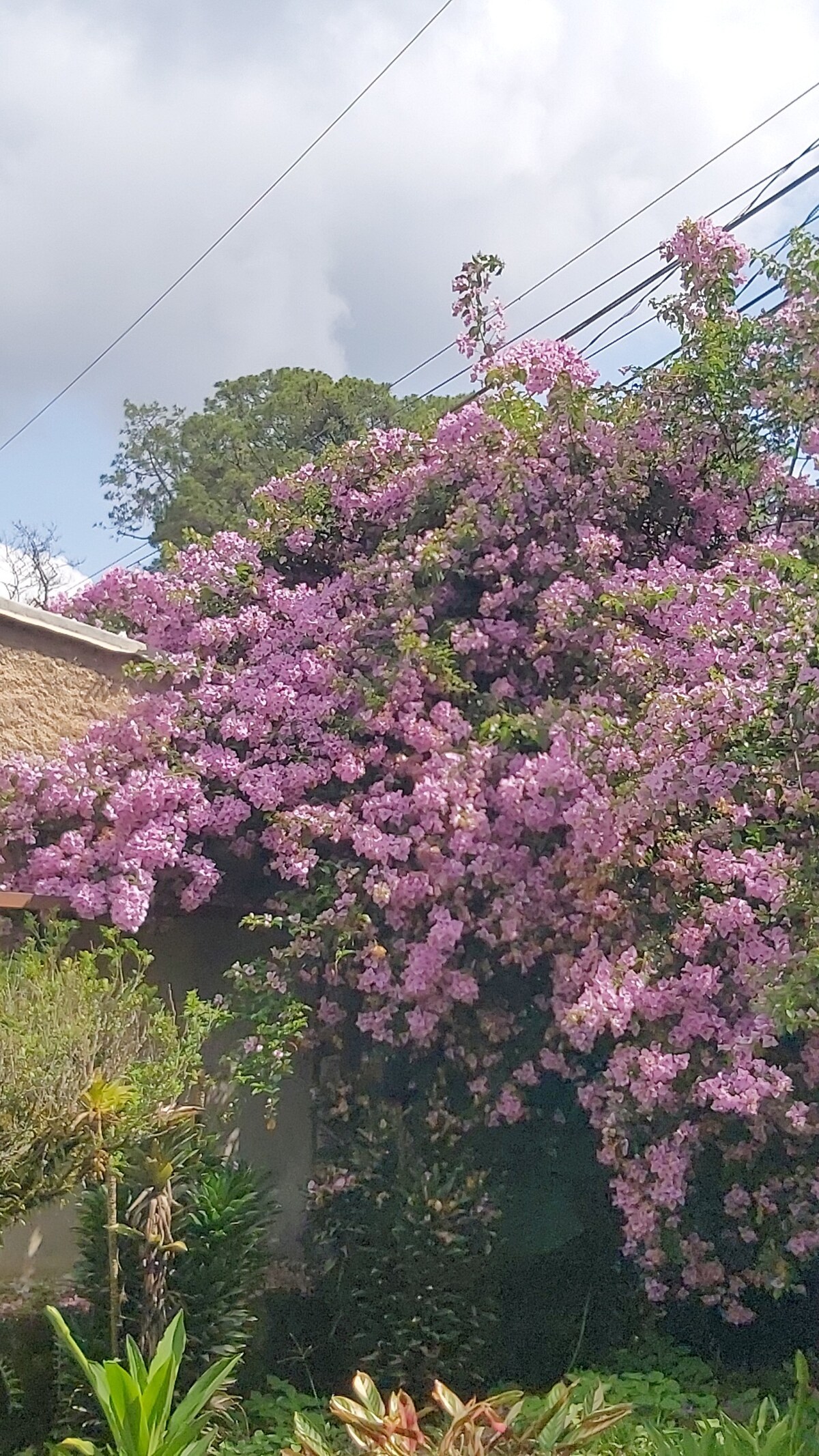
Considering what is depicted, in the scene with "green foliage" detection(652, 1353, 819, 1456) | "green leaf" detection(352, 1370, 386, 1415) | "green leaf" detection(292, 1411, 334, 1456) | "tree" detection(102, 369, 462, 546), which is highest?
"tree" detection(102, 369, 462, 546)

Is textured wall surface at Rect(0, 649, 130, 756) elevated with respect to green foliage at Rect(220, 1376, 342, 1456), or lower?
elevated

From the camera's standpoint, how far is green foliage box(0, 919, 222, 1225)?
5137 mm

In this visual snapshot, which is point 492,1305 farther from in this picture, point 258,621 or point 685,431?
point 685,431

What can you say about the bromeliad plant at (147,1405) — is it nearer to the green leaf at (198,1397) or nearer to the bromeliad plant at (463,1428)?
the green leaf at (198,1397)

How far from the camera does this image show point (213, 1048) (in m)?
7.68

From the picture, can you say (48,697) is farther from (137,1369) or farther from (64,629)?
(137,1369)

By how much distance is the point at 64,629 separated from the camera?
813 cm

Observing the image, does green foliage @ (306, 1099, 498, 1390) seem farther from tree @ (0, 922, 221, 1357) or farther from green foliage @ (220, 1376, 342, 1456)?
tree @ (0, 922, 221, 1357)

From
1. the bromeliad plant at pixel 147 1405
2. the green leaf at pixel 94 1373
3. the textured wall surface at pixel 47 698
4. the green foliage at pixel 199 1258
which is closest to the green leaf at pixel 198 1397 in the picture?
the bromeliad plant at pixel 147 1405

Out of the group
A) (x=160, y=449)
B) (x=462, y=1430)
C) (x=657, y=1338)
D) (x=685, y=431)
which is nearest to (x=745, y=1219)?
(x=657, y=1338)

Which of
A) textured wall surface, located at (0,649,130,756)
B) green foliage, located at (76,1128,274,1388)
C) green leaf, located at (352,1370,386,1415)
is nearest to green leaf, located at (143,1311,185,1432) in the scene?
green leaf, located at (352,1370,386,1415)

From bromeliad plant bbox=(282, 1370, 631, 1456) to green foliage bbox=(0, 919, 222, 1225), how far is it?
1335mm

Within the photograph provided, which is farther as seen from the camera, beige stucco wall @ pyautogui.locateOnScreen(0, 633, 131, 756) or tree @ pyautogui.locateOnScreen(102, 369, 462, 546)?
tree @ pyautogui.locateOnScreen(102, 369, 462, 546)

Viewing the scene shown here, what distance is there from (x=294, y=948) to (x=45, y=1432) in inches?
93.1
